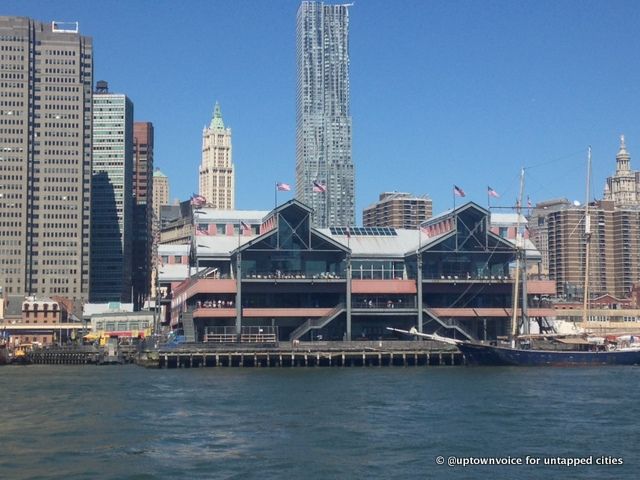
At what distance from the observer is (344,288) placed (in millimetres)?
130125

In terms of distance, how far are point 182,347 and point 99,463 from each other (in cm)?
6978

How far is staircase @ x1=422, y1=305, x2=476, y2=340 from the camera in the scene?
127 metres

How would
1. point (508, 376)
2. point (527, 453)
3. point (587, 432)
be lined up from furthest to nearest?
1. point (508, 376)
2. point (587, 432)
3. point (527, 453)

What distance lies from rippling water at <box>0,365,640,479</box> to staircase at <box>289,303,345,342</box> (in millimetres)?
30942

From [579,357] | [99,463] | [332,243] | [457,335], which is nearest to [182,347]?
[332,243]

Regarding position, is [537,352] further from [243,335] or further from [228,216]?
[228,216]

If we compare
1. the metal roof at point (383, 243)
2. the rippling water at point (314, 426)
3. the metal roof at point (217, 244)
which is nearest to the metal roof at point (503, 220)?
the metal roof at point (383, 243)

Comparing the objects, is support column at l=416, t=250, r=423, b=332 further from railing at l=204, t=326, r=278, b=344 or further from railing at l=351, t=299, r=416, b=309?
railing at l=204, t=326, r=278, b=344

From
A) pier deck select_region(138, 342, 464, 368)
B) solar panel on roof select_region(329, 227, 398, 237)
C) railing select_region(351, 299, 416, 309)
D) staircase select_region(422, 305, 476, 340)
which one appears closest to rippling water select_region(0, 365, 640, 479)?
pier deck select_region(138, 342, 464, 368)

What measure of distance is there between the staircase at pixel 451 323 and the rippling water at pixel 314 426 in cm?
3281

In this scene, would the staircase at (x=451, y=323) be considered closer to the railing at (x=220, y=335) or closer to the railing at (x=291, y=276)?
the railing at (x=291, y=276)

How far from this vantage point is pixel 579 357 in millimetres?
114688

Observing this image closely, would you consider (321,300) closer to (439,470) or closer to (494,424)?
(494,424)

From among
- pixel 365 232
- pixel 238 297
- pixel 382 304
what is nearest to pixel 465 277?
pixel 382 304
